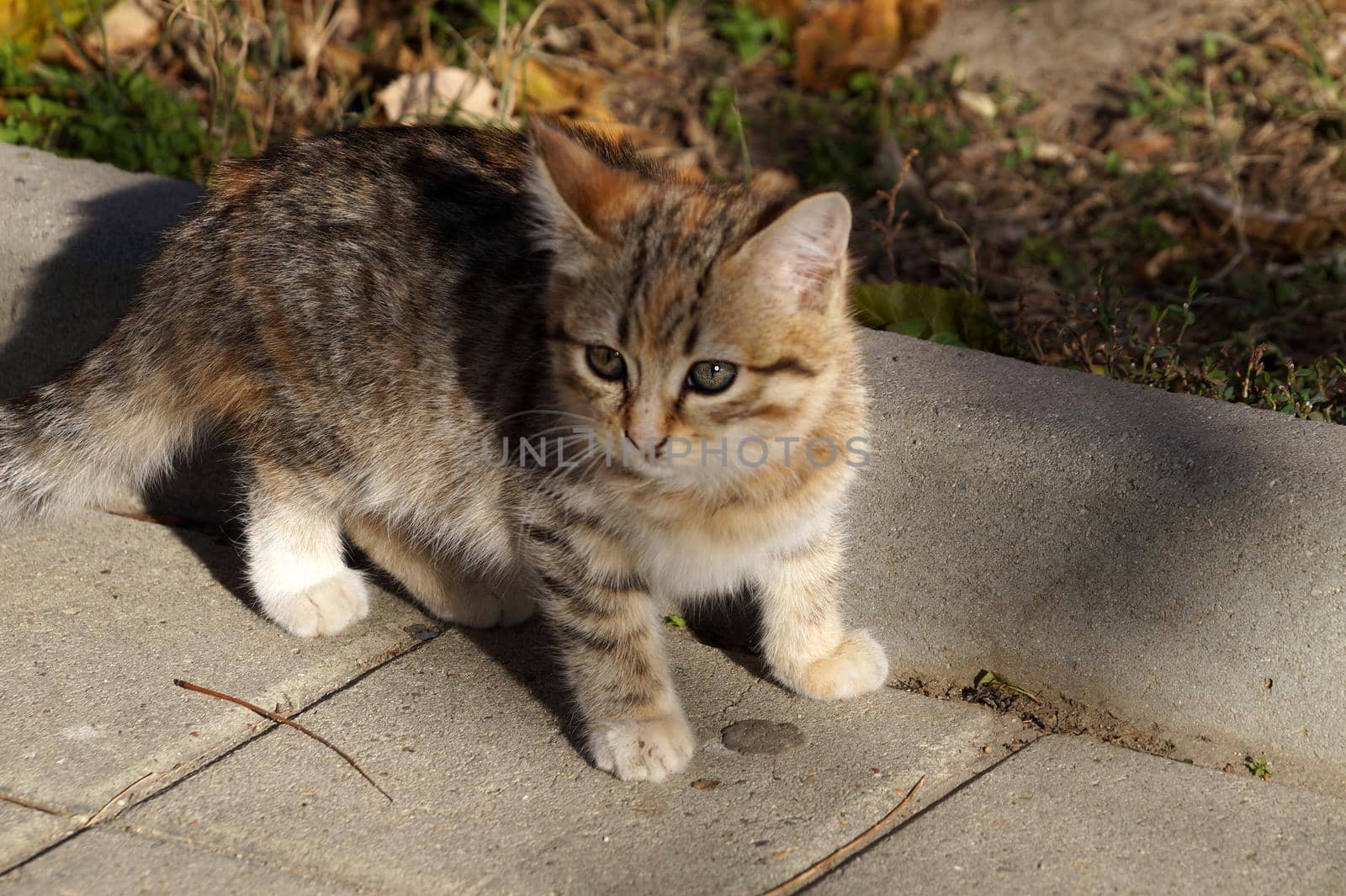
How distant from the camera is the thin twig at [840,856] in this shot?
2.42 m

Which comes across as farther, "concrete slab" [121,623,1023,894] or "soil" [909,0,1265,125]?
A: "soil" [909,0,1265,125]

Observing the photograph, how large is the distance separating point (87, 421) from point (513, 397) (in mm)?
1198

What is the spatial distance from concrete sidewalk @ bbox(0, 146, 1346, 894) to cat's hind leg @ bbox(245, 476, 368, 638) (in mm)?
63

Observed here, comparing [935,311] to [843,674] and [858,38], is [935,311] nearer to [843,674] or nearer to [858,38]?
[843,674]

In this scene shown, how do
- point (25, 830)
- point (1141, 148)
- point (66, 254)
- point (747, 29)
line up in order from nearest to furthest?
point (25, 830)
point (66, 254)
point (1141, 148)
point (747, 29)

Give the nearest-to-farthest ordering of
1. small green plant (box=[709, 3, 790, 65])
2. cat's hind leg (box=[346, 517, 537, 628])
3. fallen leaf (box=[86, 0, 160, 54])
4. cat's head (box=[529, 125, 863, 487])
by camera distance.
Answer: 1. cat's head (box=[529, 125, 863, 487])
2. cat's hind leg (box=[346, 517, 537, 628])
3. fallen leaf (box=[86, 0, 160, 54])
4. small green plant (box=[709, 3, 790, 65])

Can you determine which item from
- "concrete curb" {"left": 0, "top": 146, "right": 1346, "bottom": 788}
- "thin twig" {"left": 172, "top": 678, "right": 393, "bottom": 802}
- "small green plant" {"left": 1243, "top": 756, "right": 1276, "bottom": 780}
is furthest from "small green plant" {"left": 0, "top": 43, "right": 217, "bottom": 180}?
"small green plant" {"left": 1243, "top": 756, "right": 1276, "bottom": 780}

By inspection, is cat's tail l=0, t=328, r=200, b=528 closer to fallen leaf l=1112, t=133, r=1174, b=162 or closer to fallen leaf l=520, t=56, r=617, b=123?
fallen leaf l=520, t=56, r=617, b=123

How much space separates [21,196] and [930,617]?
2891 mm

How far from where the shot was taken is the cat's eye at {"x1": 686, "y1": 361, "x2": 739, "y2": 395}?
103 inches

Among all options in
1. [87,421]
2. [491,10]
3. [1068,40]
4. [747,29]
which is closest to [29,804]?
[87,421]

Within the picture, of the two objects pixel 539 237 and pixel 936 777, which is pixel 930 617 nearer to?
pixel 936 777

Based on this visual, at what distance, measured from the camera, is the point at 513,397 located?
2996 millimetres

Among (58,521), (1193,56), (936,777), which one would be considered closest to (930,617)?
(936,777)
